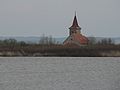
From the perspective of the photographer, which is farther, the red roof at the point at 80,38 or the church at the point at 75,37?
the red roof at the point at 80,38

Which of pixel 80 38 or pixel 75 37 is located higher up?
pixel 75 37

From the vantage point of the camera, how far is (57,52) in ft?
87.5

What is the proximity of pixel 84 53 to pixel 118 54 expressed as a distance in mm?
2715

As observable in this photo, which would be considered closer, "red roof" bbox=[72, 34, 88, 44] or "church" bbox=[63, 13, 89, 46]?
"church" bbox=[63, 13, 89, 46]

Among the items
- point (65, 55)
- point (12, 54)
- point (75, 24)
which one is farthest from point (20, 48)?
point (75, 24)

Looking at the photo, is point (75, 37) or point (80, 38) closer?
point (80, 38)
